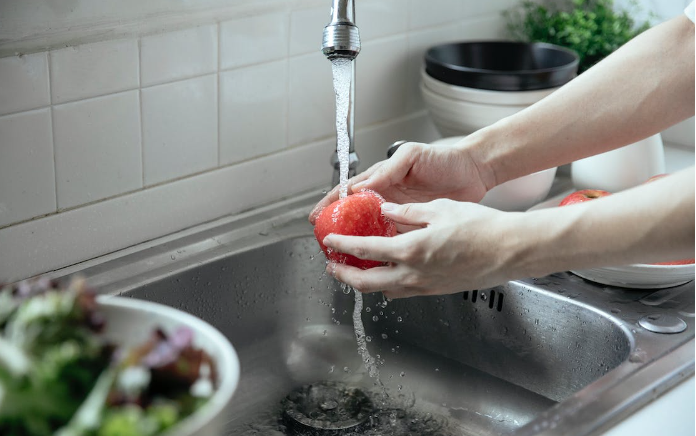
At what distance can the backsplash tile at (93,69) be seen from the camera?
1.07 m

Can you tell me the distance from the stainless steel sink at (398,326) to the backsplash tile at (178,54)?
0.24m

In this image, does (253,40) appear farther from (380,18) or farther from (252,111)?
(380,18)

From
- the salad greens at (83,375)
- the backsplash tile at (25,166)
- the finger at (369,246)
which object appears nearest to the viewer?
the salad greens at (83,375)

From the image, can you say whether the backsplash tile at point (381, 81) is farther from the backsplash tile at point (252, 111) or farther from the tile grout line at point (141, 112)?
the tile grout line at point (141, 112)

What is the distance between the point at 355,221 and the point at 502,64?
78 cm

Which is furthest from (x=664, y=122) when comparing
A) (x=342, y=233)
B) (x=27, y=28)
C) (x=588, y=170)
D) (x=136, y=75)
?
(x=27, y=28)

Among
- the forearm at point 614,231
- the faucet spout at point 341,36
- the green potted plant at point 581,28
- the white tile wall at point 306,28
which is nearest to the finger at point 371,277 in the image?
the forearm at point 614,231

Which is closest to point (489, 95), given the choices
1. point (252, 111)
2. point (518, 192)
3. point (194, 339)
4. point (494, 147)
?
point (518, 192)

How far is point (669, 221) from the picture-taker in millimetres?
818

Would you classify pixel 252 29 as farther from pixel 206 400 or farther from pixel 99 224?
pixel 206 400

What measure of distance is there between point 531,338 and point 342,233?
14.9 inches

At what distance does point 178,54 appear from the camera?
1195 mm

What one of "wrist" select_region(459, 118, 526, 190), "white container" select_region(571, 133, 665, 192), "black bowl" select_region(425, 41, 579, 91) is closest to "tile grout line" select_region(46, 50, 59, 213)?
"wrist" select_region(459, 118, 526, 190)

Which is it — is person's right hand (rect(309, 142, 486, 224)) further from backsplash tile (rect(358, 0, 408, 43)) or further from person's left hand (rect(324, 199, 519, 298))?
backsplash tile (rect(358, 0, 408, 43))
